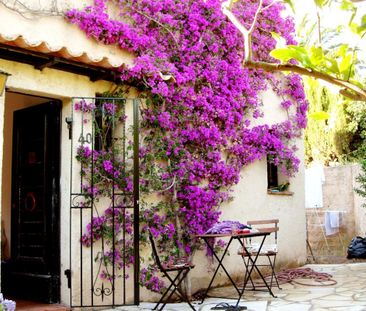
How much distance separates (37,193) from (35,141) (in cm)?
70

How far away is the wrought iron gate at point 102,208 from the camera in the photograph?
677cm

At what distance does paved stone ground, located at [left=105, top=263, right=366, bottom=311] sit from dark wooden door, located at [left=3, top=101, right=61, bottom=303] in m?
1.13

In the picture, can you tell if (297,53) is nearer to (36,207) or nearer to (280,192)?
(36,207)

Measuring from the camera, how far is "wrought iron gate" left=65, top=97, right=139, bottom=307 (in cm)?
677

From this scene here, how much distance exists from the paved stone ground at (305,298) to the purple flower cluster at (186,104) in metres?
0.84

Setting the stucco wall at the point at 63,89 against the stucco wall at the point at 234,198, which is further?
the stucco wall at the point at 234,198

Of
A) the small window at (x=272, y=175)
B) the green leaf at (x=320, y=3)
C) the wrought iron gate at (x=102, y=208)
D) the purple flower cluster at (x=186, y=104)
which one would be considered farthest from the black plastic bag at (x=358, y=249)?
the green leaf at (x=320, y=3)

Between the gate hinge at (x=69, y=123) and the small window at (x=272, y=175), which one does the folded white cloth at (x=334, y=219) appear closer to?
the small window at (x=272, y=175)

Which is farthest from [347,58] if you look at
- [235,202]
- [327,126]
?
[327,126]

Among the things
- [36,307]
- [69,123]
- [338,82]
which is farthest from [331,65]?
[36,307]

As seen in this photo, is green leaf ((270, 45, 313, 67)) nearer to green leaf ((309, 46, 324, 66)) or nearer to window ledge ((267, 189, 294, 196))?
green leaf ((309, 46, 324, 66))

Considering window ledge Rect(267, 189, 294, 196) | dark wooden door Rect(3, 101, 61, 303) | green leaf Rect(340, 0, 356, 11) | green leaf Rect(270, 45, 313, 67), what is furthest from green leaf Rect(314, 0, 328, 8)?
window ledge Rect(267, 189, 294, 196)

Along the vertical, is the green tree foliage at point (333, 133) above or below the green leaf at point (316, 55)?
above

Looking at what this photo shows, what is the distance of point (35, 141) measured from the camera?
23.9 ft
